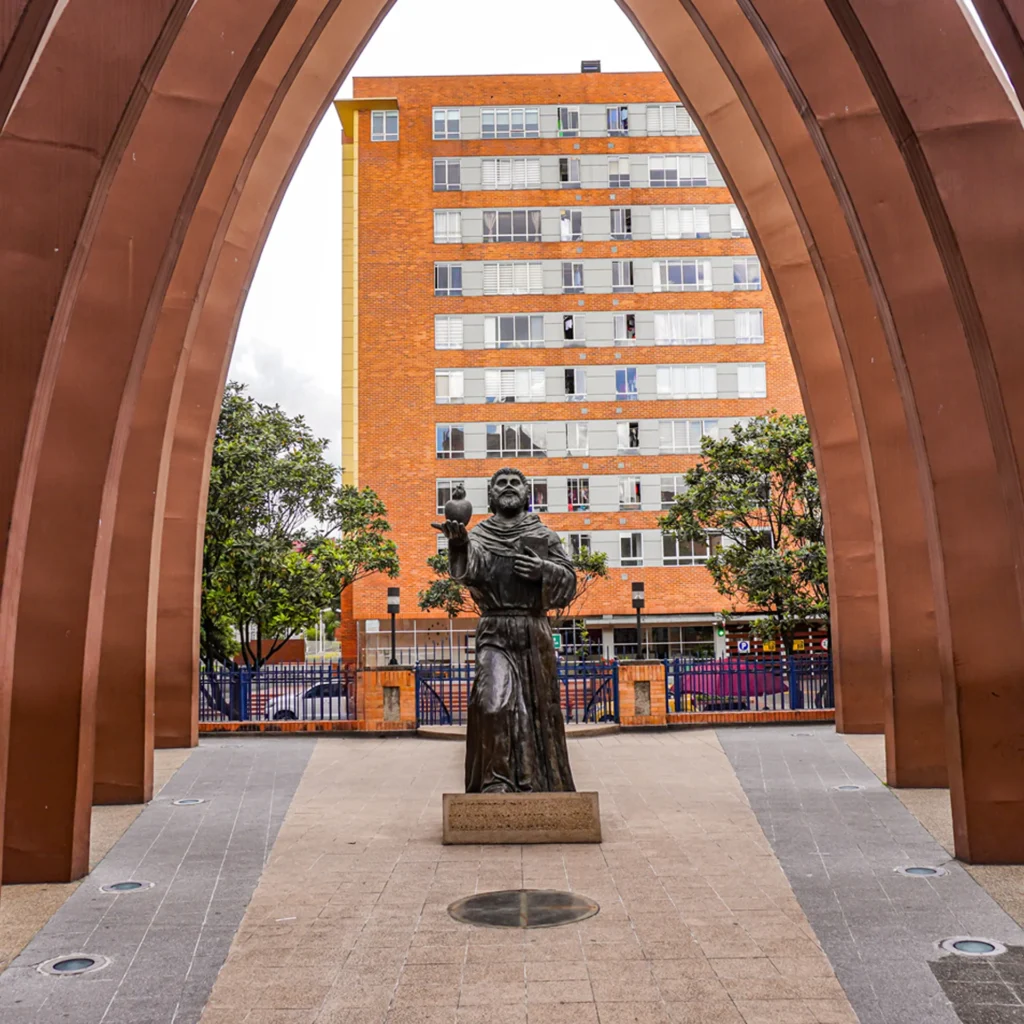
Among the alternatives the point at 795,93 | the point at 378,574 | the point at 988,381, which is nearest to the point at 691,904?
the point at 988,381

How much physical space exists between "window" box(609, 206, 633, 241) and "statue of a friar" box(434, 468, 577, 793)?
34573 mm

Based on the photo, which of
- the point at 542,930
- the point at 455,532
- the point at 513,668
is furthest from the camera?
the point at 513,668

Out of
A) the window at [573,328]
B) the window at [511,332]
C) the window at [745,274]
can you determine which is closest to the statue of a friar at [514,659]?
the window at [511,332]

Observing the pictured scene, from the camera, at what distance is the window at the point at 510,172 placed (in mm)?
42656

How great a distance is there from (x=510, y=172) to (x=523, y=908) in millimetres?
39083

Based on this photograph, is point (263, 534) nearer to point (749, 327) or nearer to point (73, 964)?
point (73, 964)

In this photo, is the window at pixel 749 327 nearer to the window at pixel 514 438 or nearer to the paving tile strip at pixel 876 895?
the window at pixel 514 438

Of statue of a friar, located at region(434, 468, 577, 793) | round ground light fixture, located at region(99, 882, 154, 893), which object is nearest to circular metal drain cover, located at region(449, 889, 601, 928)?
statue of a friar, located at region(434, 468, 577, 793)

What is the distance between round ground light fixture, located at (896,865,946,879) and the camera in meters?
7.90

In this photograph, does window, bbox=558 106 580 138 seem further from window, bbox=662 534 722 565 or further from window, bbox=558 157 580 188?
window, bbox=662 534 722 565

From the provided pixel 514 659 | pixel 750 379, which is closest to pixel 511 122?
pixel 750 379

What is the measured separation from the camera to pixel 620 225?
4247 cm

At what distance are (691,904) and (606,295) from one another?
120 ft

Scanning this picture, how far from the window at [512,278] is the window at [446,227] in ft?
5.41
